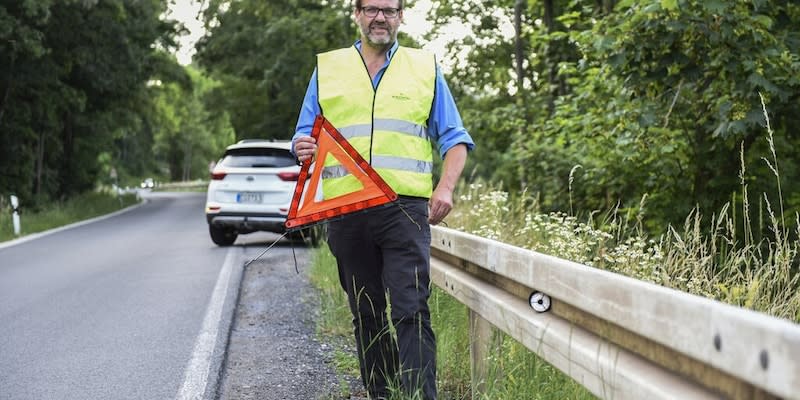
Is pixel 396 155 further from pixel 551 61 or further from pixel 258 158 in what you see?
pixel 551 61

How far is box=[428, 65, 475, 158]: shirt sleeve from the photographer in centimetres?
431

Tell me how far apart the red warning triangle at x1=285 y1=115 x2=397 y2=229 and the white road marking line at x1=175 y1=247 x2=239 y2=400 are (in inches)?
55.2

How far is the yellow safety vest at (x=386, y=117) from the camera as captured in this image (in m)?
4.19

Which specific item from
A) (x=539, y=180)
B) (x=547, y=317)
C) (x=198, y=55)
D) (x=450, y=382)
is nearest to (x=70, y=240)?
(x=539, y=180)

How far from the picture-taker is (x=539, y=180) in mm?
14500

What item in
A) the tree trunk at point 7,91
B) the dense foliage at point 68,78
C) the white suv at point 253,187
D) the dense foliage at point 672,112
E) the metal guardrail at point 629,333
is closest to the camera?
the metal guardrail at point 629,333

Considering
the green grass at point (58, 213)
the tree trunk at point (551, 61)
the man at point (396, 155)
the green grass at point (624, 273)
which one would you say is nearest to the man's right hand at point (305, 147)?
the man at point (396, 155)

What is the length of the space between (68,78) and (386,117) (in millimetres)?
26399

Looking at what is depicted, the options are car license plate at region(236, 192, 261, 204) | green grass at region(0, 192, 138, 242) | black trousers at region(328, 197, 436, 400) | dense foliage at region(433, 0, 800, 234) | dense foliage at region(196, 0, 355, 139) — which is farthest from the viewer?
dense foliage at region(196, 0, 355, 139)

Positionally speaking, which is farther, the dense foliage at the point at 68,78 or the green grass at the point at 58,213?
the dense foliage at the point at 68,78

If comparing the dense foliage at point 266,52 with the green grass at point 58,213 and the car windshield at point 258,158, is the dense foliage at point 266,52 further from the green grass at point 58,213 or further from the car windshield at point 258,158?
the car windshield at point 258,158

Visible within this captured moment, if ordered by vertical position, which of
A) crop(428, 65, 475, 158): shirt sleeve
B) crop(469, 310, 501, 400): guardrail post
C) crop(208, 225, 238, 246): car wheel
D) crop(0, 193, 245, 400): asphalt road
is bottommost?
crop(208, 225, 238, 246): car wheel

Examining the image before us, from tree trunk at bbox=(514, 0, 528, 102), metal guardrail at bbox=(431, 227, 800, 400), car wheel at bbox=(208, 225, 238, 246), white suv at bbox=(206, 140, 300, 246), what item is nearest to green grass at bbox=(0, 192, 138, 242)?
car wheel at bbox=(208, 225, 238, 246)

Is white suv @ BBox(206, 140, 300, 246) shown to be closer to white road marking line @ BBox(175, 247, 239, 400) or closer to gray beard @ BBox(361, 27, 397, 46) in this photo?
white road marking line @ BBox(175, 247, 239, 400)
